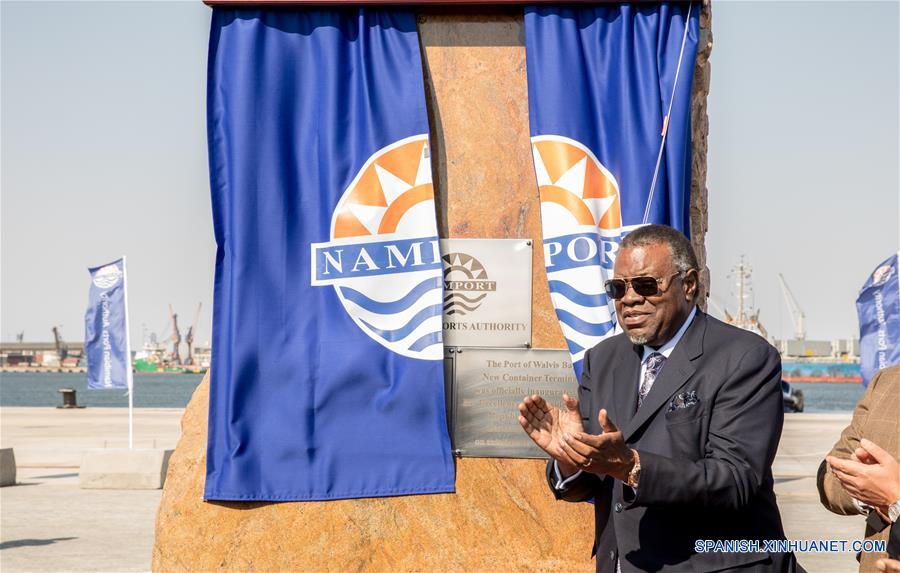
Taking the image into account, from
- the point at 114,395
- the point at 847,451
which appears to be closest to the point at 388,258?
the point at 847,451

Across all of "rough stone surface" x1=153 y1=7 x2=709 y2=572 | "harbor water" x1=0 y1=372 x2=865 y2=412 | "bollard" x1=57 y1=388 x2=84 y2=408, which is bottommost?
"harbor water" x1=0 y1=372 x2=865 y2=412

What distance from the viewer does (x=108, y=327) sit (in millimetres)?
17797

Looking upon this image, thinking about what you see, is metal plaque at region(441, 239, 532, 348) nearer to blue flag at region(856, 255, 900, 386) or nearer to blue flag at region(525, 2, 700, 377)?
blue flag at region(525, 2, 700, 377)

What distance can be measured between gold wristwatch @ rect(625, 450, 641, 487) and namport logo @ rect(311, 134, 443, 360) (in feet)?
8.97

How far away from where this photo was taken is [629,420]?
3752mm

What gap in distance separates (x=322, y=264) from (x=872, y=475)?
11.5 feet

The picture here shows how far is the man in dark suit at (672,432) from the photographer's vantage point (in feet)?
11.0

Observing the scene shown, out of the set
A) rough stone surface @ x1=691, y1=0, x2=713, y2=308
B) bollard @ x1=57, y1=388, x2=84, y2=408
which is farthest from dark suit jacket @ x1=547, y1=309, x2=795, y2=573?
bollard @ x1=57, y1=388, x2=84, y2=408

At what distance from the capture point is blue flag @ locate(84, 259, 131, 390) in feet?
57.8

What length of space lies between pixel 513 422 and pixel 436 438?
427 mm

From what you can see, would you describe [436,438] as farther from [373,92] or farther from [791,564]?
[791,564]

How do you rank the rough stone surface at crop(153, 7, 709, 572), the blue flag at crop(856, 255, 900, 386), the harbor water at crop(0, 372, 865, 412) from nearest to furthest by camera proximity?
the rough stone surface at crop(153, 7, 709, 572)
the blue flag at crop(856, 255, 900, 386)
the harbor water at crop(0, 372, 865, 412)

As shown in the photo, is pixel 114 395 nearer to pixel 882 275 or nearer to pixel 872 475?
pixel 882 275

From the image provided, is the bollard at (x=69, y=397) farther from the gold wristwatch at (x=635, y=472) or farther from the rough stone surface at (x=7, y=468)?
the gold wristwatch at (x=635, y=472)
